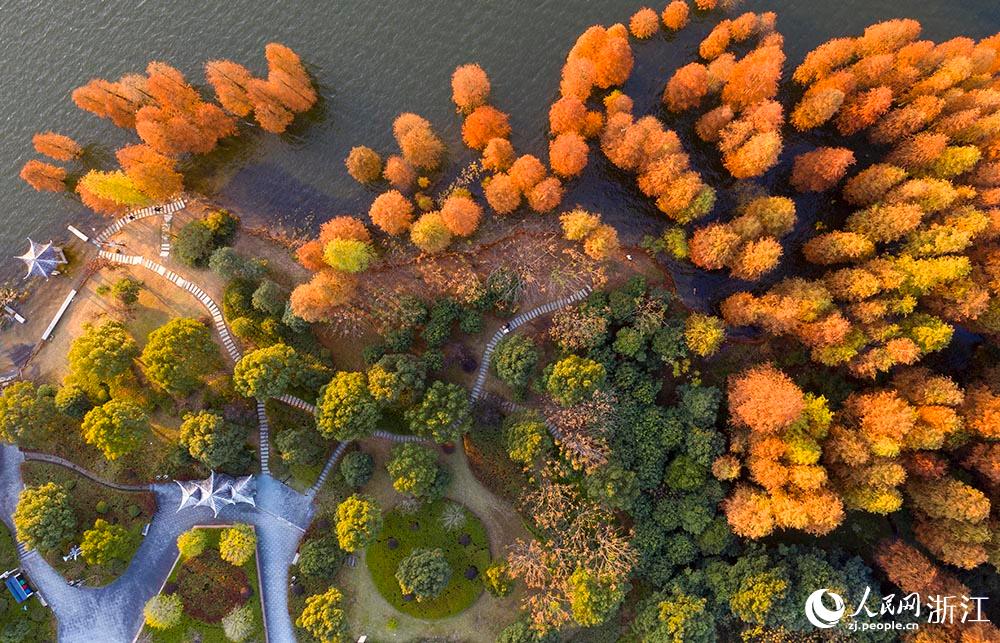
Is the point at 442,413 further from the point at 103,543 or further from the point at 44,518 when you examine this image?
the point at 44,518

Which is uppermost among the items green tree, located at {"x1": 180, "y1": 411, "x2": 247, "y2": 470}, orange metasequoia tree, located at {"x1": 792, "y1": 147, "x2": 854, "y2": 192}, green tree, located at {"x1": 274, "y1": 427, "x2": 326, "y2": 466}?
orange metasequoia tree, located at {"x1": 792, "y1": 147, "x2": 854, "y2": 192}

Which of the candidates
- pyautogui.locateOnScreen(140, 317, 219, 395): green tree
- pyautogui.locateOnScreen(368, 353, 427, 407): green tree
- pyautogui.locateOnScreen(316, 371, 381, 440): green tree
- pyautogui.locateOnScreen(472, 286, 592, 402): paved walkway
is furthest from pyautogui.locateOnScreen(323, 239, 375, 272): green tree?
pyautogui.locateOnScreen(472, 286, 592, 402): paved walkway

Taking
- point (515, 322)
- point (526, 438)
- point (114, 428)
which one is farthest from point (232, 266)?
point (526, 438)

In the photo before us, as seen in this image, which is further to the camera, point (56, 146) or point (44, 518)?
point (56, 146)

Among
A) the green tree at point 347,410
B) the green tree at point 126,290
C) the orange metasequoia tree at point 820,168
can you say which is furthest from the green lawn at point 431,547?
the orange metasequoia tree at point 820,168

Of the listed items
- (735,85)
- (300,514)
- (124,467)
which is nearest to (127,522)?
(124,467)

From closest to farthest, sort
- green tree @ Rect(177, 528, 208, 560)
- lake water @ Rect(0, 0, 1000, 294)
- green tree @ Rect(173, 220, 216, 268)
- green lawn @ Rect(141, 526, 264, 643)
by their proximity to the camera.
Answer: green tree @ Rect(177, 528, 208, 560) → green lawn @ Rect(141, 526, 264, 643) → green tree @ Rect(173, 220, 216, 268) → lake water @ Rect(0, 0, 1000, 294)

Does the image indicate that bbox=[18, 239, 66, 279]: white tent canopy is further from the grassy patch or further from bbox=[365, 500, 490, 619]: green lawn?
bbox=[365, 500, 490, 619]: green lawn
